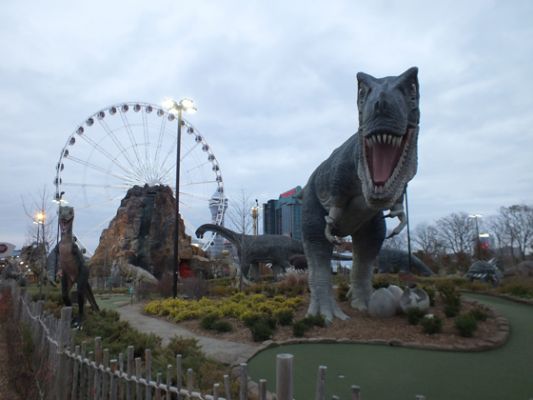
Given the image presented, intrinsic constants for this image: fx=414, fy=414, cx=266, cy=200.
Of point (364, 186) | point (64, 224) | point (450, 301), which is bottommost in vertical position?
point (450, 301)

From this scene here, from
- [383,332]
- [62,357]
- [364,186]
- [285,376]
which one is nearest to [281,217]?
[383,332]

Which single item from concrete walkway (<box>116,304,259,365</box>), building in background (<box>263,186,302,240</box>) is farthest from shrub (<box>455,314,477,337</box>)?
building in background (<box>263,186,302,240</box>)

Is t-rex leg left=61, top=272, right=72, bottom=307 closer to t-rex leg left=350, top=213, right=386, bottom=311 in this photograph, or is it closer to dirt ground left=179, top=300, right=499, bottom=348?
dirt ground left=179, top=300, right=499, bottom=348

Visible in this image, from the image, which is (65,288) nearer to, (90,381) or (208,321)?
(208,321)

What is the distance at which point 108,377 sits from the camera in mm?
3125

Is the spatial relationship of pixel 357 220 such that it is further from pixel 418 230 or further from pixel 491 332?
pixel 418 230

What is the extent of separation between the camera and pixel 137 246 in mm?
29094

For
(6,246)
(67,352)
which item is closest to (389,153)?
(67,352)

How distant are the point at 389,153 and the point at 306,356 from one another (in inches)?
112

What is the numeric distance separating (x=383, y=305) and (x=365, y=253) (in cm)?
120

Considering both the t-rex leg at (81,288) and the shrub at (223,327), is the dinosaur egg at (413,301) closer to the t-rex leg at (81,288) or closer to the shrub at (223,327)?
the shrub at (223,327)

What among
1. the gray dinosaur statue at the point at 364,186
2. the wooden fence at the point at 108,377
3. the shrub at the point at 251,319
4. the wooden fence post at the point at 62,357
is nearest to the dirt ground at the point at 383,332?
the shrub at the point at 251,319

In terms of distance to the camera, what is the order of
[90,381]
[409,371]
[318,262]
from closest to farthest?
[90,381] → [409,371] → [318,262]

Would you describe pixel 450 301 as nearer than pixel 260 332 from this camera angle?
No
